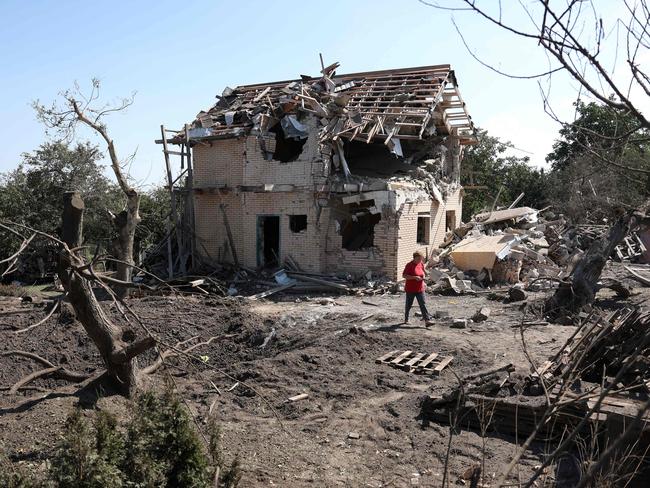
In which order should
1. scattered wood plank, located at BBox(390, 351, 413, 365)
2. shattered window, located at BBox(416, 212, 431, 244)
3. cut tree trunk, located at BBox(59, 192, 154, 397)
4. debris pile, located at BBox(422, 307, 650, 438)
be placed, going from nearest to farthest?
cut tree trunk, located at BBox(59, 192, 154, 397)
debris pile, located at BBox(422, 307, 650, 438)
scattered wood plank, located at BBox(390, 351, 413, 365)
shattered window, located at BBox(416, 212, 431, 244)

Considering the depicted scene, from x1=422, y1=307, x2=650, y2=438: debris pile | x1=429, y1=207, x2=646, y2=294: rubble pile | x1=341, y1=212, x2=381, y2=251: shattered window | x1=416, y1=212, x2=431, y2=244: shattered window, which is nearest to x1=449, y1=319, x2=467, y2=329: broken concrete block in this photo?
x1=429, y1=207, x2=646, y2=294: rubble pile

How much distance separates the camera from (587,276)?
12.7 m

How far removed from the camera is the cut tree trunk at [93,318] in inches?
247

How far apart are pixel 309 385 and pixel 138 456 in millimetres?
4255

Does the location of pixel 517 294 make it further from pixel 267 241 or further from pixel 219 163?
pixel 219 163

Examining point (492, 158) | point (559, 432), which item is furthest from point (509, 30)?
point (492, 158)

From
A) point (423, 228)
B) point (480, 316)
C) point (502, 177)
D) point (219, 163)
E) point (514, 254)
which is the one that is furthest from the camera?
point (502, 177)

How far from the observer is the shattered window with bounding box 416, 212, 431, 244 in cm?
1955

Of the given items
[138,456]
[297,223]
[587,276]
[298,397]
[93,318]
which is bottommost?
[298,397]

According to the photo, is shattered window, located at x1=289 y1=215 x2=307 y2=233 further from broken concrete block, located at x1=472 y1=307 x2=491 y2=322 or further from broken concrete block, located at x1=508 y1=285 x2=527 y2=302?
broken concrete block, located at x1=472 y1=307 x2=491 y2=322

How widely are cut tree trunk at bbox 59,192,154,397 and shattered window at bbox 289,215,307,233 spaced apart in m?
11.7

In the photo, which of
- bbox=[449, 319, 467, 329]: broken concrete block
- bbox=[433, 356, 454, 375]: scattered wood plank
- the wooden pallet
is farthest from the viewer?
bbox=[449, 319, 467, 329]: broken concrete block

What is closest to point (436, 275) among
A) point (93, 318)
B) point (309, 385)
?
point (309, 385)

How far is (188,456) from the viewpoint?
183 inches
